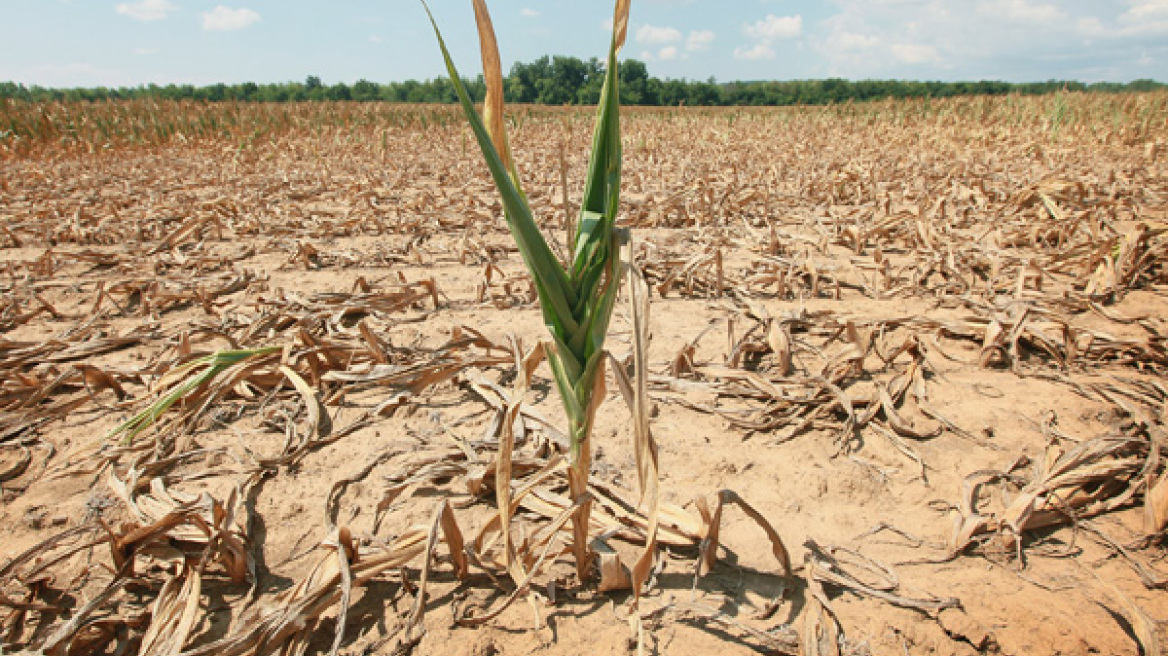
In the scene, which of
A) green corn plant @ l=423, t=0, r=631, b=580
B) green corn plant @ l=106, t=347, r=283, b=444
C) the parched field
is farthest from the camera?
green corn plant @ l=106, t=347, r=283, b=444

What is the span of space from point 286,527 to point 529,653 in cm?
70

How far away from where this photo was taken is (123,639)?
104 cm

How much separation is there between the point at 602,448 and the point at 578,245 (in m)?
0.81

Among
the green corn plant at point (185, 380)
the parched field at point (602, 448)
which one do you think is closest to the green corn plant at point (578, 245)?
the parched field at point (602, 448)

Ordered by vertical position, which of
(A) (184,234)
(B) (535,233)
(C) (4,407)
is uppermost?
(B) (535,233)

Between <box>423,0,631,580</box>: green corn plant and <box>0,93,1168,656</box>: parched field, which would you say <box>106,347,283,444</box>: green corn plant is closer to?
<box>0,93,1168,656</box>: parched field

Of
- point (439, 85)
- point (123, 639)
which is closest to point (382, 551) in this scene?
point (123, 639)

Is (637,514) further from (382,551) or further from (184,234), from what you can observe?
(184,234)

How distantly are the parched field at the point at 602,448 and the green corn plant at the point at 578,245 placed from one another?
12 cm

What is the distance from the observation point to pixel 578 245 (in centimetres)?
92

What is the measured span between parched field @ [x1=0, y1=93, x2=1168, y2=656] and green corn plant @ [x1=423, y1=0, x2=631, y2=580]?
0.12m

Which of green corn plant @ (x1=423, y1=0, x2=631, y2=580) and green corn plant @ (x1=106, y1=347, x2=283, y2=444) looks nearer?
green corn plant @ (x1=423, y1=0, x2=631, y2=580)

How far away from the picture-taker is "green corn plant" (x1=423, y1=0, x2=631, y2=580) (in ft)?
2.66

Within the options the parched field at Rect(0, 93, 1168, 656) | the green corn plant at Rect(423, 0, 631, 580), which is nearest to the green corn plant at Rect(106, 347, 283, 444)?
the parched field at Rect(0, 93, 1168, 656)
